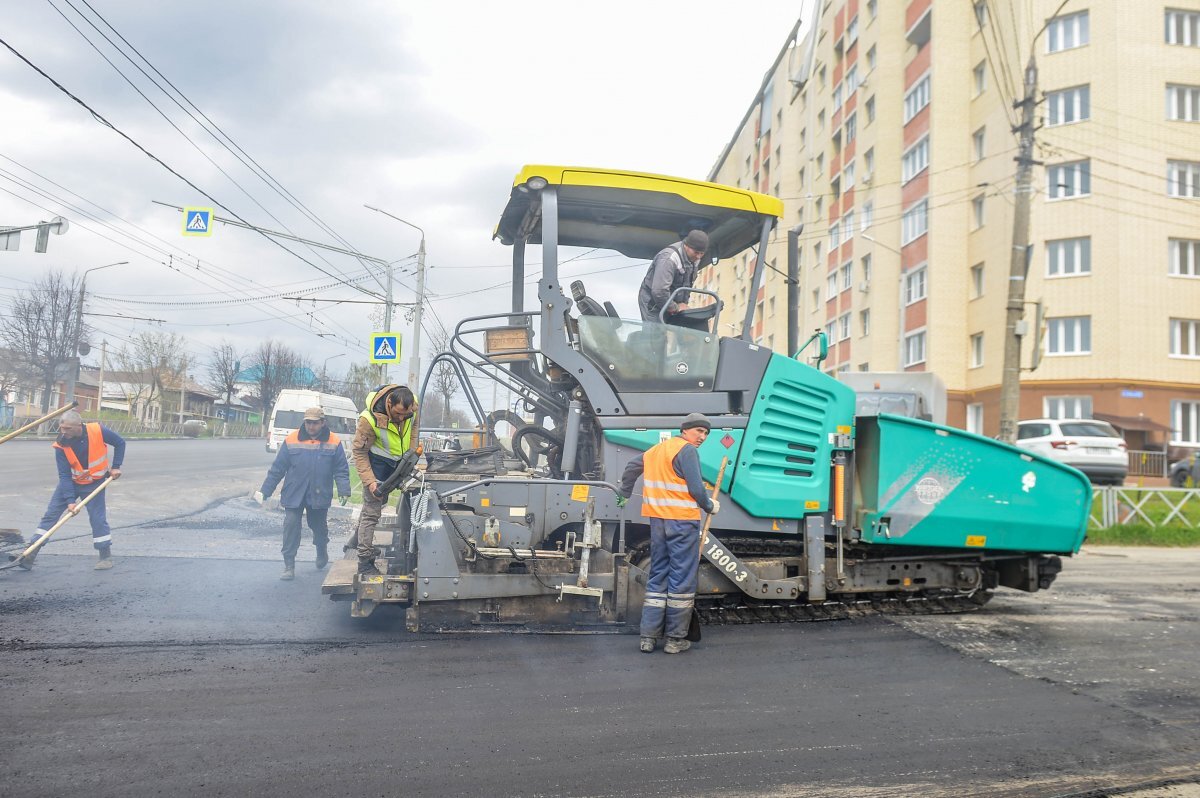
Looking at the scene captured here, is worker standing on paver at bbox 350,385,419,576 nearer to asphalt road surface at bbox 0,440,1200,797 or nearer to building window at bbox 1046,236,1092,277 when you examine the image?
asphalt road surface at bbox 0,440,1200,797

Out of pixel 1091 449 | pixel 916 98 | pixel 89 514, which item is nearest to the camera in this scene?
pixel 89 514

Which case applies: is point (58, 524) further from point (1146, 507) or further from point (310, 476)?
point (1146, 507)

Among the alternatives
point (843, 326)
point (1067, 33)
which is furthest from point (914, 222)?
point (1067, 33)

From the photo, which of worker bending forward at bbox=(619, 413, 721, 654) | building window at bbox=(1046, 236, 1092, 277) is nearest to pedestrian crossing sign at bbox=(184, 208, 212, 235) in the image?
worker bending forward at bbox=(619, 413, 721, 654)

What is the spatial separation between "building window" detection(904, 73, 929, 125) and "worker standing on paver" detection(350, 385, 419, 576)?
28.1 metres

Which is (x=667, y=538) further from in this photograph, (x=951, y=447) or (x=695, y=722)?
(x=951, y=447)

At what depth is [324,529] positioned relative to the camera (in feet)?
27.8

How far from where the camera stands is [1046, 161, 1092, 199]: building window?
24.2 meters

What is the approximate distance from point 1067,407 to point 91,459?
24.6m

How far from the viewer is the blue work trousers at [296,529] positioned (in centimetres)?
782

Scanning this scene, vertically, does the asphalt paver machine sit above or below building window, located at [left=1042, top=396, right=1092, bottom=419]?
below

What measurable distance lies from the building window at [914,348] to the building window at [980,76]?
26.5ft

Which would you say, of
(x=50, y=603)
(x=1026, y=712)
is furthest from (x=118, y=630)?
(x=1026, y=712)

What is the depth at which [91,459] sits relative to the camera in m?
8.16
